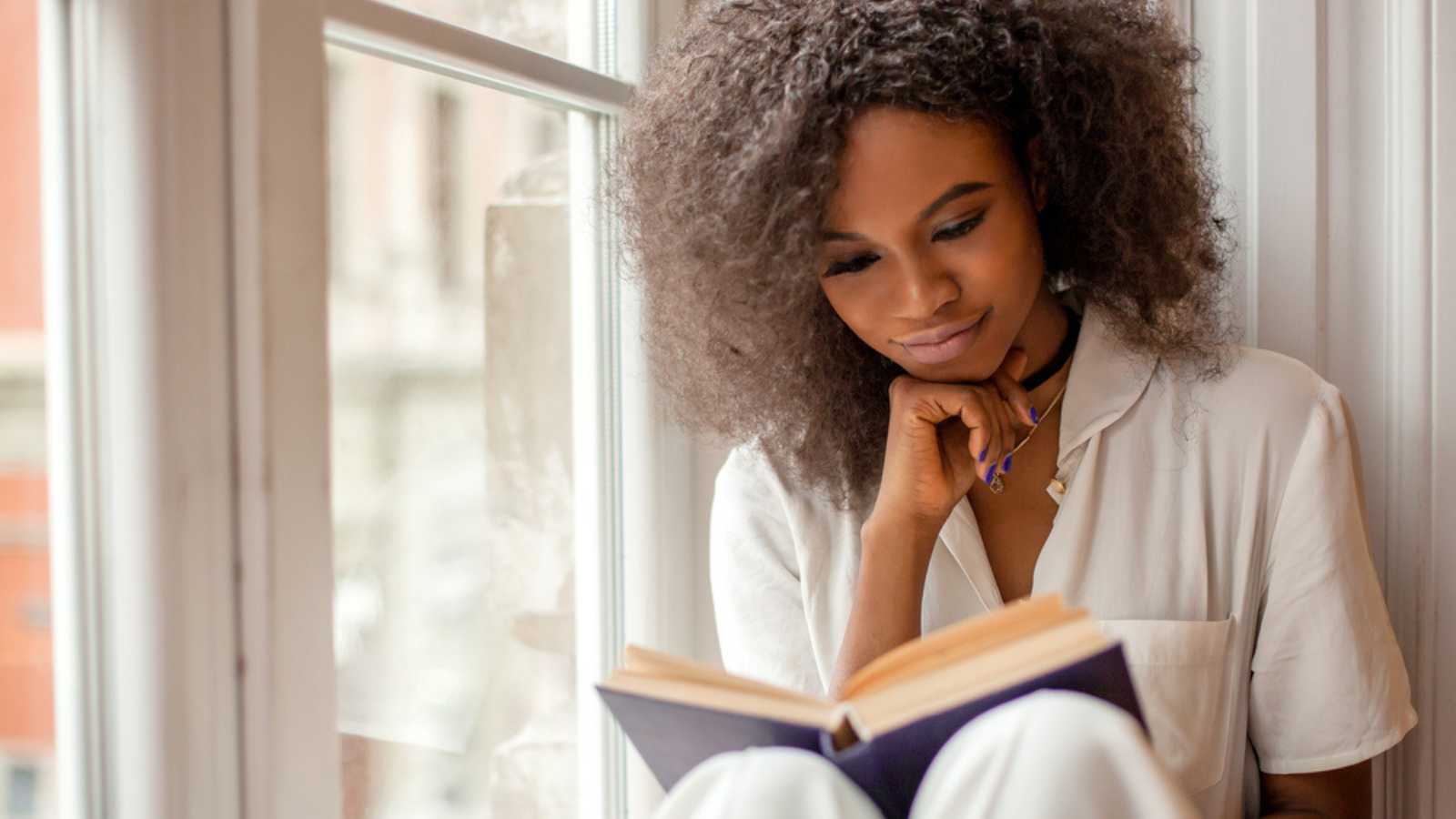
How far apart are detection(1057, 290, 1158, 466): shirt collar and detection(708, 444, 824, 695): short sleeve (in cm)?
31

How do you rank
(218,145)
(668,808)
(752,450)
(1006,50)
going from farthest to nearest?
(752,450) → (1006,50) → (218,145) → (668,808)

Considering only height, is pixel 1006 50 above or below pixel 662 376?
above

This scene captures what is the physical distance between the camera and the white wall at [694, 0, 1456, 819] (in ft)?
4.40

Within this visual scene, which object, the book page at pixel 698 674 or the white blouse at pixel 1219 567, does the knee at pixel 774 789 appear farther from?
the white blouse at pixel 1219 567

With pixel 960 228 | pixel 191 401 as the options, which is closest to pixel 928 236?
pixel 960 228

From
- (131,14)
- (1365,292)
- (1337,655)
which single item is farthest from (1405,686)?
(131,14)

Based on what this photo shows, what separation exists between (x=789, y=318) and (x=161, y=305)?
1.95 ft

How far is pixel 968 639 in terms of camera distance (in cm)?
81

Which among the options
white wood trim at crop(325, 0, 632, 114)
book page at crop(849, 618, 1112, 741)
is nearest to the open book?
book page at crop(849, 618, 1112, 741)

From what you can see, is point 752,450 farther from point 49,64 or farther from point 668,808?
point 49,64

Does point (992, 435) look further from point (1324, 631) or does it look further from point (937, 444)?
point (1324, 631)

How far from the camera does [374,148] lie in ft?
3.63

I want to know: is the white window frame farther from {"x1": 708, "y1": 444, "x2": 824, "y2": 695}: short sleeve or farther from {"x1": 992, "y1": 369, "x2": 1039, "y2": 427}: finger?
{"x1": 992, "y1": 369, "x2": 1039, "y2": 427}: finger

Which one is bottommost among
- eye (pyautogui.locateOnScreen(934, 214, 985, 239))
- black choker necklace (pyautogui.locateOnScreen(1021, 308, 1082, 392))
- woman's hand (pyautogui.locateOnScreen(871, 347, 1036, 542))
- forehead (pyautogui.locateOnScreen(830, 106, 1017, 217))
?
woman's hand (pyautogui.locateOnScreen(871, 347, 1036, 542))
